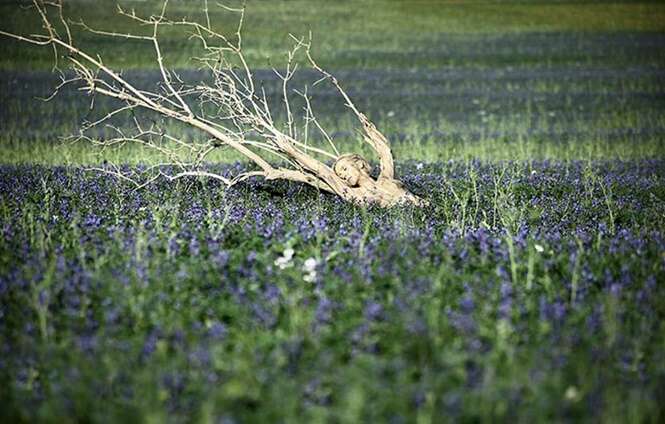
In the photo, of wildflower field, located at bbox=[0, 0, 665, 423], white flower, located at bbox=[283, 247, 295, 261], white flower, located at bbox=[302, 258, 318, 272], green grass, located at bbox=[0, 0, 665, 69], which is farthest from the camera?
green grass, located at bbox=[0, 0, 665, 69]

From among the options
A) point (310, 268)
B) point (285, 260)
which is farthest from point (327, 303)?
point (285, 260)

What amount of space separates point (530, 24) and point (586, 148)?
2890 cm

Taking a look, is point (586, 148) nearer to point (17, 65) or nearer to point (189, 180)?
point (189, 180)

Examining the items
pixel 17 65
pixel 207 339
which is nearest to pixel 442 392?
pixel 207 339

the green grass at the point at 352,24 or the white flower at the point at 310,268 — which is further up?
the green grass at the point at 352,24

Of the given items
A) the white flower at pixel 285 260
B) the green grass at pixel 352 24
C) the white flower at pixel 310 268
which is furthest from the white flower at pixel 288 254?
the green grass at pixel 352 24

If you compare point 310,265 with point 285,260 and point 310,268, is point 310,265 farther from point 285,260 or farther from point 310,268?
point 285,260

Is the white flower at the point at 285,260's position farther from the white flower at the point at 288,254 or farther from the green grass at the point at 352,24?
the green grass at the point at 352,24

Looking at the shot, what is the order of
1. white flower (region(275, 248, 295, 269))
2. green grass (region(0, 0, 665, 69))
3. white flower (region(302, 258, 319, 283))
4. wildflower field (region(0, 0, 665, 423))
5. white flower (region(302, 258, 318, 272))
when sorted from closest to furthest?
wildflower field (region(0, 0, 665, 423)), white flower (region(302, 258, 319, 283)), white flower (region(302, 258, 318, 272)), white flower (region(275, 248, 295, 269)), green grass (region(0, 0, 665, 69))

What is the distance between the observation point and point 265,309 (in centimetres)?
591

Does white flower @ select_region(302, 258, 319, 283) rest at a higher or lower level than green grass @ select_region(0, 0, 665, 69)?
lower

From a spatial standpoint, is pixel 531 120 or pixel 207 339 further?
pixel 531 120

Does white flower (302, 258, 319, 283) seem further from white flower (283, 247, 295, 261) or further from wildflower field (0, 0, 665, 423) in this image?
white flower (283, 247, 295, 261)

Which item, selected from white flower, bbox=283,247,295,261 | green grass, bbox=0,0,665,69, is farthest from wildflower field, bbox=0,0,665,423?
green grass, bbox=0,0,665,69
